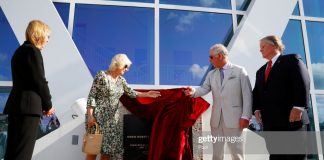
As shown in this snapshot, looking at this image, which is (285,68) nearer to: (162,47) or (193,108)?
(193,108)

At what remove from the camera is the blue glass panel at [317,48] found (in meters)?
5.25

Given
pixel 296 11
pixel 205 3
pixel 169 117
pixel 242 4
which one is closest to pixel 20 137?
pixel 169 117

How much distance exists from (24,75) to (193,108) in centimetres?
172

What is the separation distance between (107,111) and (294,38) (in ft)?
13.5

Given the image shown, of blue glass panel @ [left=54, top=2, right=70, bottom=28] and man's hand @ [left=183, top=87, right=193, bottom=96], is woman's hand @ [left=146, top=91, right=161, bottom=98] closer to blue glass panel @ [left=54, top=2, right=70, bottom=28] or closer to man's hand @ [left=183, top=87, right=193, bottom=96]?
man's hand @ [left=183, top=87, right=193, bottom=96]

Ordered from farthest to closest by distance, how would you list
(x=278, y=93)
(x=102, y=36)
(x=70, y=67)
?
(x=102, y=36)
(x=70, y=67)
(x=278, y=93)

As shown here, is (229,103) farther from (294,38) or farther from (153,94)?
(294,38)

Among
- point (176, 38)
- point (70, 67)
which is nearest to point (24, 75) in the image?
point (70, 67)

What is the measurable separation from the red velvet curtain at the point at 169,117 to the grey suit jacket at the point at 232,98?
361 millimetres

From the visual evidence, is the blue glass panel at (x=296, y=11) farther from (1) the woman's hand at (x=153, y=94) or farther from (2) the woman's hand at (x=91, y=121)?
(2) the woman's hand at (x=91, y=121)

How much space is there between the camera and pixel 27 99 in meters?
1.92

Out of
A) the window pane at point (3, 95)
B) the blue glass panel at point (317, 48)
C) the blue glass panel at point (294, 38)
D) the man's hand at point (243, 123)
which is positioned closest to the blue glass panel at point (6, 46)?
the window pane at point (3, 95)

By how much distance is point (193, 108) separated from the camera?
3.05 meters

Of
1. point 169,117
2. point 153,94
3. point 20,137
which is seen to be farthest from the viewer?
point 153,94
